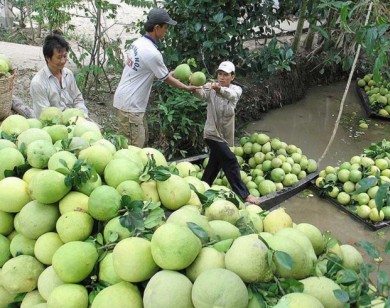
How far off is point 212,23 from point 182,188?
392 cm

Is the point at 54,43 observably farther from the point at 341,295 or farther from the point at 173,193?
the point at 341,295

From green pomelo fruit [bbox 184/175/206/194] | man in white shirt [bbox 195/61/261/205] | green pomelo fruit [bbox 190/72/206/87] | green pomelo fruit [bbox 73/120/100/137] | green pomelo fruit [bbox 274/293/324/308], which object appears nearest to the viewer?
green pomelo fruit [bbox 274/293/324/308]

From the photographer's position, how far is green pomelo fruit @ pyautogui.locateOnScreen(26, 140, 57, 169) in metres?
1.93

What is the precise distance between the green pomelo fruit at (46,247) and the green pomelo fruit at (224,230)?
616 millimetres

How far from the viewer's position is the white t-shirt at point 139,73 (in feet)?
12.8

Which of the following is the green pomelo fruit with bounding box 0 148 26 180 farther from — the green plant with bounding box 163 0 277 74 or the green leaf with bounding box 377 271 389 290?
the green plant with bounding box 163 0 277 74

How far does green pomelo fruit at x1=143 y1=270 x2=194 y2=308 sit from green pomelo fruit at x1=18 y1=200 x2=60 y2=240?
59cm

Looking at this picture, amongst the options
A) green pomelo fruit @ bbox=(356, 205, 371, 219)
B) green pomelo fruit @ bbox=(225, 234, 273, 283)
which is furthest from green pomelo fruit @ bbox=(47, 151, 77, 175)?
green pomelo fruit @ bbox=(356, 205, 371, 219)

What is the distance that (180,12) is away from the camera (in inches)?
210

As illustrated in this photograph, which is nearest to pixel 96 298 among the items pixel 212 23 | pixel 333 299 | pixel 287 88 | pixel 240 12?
pixel 333 299

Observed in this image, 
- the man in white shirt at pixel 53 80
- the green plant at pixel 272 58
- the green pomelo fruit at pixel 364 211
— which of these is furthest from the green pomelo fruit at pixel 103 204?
the green plant at pixel 272 58

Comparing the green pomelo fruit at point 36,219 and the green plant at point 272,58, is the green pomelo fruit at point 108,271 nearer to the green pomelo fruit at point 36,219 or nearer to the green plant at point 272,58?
the green pomelo fruit at point 36,219

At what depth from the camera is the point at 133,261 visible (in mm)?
1447

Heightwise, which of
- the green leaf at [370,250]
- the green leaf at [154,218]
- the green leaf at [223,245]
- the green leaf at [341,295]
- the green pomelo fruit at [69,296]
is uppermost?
the green leaf at [370,250]
